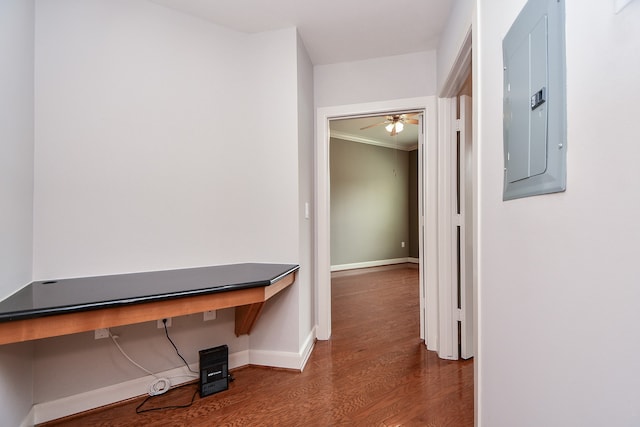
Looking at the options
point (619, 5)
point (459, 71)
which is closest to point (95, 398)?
point (619, 5)

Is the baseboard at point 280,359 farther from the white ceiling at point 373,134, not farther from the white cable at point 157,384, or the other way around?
the white ceiling at point 373,134

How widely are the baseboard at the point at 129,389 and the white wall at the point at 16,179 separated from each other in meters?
0.10

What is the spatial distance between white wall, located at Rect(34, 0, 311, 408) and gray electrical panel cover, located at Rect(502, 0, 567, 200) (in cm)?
138

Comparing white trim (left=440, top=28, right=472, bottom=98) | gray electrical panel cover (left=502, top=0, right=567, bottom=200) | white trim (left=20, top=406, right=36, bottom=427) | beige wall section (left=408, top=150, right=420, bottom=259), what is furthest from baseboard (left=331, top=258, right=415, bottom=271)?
gray electrical panel cover (left=502, top=0, right=567, bottom=200)

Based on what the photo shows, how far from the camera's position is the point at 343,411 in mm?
1610

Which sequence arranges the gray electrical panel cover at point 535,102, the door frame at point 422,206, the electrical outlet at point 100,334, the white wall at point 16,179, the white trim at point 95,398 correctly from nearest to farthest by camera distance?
1. the gray electrical panel cover at point 535,102
2. the white wall at point 16,179
3. the white trim at point 95,398
4. the electrical outlet at point 100,334
5. the door frame at point 422,206

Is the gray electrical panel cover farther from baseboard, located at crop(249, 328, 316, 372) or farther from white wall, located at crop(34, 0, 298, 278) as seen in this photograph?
baseboard, located at crop(249, 328, 316, 372)

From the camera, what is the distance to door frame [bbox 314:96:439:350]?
2.31m

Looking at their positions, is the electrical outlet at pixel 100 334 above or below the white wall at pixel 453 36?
below

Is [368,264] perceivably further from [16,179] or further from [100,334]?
[16,179]

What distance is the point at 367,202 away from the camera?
6.13m

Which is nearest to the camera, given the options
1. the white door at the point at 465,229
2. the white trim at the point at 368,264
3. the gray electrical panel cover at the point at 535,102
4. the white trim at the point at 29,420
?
the gray electrical panel cover at the point at 535,102

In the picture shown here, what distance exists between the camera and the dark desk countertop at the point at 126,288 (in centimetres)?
117

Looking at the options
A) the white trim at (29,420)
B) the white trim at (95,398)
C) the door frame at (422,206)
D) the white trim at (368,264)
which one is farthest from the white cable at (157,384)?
the white trim at (368,264)
